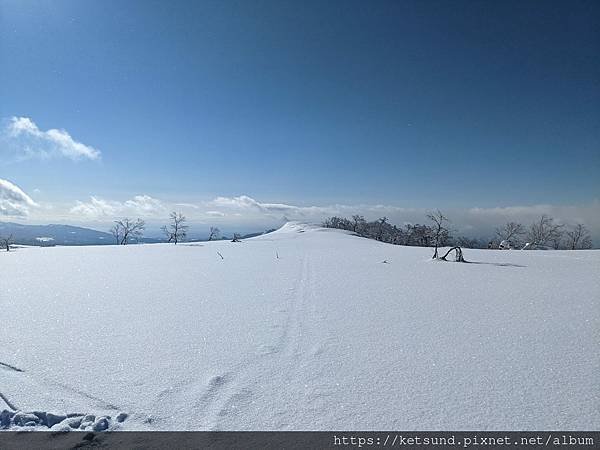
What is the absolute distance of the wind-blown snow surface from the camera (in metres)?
2.76

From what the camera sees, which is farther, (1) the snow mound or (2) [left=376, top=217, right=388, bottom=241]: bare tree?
(2) [left=376, top=217, right=388, bottom=241]: bare tree

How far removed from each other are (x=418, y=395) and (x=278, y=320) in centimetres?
301

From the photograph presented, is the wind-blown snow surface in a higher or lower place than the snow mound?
higher

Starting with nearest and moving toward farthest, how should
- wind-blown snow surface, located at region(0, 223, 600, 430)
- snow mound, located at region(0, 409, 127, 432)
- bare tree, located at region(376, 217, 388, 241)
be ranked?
snow mound, located at region(0, 409, 127, 432) → wind-blown snow surface, located at region(0, 223, 600, 430) → bare tree, located at region(376, 217, 388, 241)

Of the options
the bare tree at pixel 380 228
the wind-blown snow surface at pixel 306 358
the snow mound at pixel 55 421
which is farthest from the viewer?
the bare tree at pixel 380 228

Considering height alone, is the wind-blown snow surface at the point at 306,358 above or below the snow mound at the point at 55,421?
above

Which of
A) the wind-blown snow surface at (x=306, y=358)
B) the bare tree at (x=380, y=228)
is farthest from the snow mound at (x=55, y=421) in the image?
the bare tree at (x=380, y=228)

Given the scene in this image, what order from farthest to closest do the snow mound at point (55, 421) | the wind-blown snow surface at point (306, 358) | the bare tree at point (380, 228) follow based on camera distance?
1. the bare tree at point (380, 228)
2. the wind-blown snow surface at point (306, 358)
3. the snow mound at point (55, 421)

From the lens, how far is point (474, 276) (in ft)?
34.5

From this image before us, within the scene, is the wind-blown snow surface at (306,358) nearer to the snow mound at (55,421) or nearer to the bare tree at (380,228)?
the snow mound at (55,421)

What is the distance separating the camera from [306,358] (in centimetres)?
391

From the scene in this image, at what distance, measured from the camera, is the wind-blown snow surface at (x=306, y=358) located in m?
2.76

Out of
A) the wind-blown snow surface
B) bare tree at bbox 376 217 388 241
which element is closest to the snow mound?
the wind-blown snow surface

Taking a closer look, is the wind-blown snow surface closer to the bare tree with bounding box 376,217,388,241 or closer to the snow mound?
the snow mound
